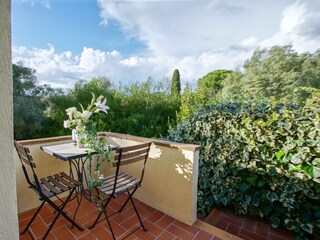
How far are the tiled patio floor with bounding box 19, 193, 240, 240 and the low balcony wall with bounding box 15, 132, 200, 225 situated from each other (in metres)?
0.11

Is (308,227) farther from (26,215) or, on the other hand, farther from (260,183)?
(26,215)

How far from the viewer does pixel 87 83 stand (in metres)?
5.18

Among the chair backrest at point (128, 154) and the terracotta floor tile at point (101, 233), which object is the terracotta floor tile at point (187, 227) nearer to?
the terracotta floor tile at point (101, 233)

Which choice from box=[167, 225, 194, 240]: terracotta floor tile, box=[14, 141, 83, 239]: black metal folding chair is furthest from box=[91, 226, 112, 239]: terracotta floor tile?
box=[167, 225, 194, 240]: terracotta floor tile

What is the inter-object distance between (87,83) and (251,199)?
513 cm

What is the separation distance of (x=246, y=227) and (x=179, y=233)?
938 mm

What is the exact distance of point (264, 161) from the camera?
2014 mm

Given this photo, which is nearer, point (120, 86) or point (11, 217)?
point (11, 217)

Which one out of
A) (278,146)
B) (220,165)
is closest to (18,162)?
(220,165)

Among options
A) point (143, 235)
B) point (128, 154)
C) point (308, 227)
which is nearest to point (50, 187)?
point (128, 154)

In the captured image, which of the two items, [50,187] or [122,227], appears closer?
[50,187]

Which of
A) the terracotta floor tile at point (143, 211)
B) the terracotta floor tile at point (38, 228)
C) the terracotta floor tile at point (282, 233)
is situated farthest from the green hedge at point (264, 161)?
the terracotta floor tile at point (38, 228)

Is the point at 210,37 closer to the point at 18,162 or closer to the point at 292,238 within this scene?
the point at 292,238

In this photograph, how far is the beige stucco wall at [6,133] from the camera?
564mm
